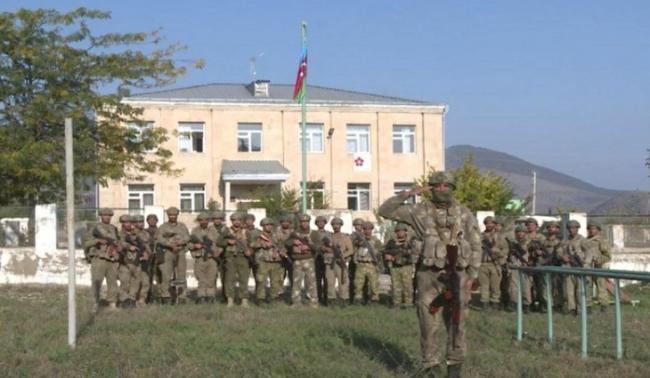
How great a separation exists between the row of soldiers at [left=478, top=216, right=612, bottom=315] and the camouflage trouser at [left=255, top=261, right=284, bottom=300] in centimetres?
353

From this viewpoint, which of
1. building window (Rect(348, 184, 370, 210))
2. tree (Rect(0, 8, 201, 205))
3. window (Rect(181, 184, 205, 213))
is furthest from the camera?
building window (Rect(348, 184, 370, 210))

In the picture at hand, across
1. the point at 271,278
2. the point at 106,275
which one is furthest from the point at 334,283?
the point at 106,275

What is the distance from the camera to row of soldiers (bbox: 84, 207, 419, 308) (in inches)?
602

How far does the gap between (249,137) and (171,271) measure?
26.3 metres

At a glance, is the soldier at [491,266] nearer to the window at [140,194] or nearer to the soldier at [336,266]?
the soldier at [336,266]

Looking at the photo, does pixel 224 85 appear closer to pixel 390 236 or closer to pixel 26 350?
pixel 390 236

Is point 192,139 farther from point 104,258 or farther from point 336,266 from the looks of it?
point 104,258

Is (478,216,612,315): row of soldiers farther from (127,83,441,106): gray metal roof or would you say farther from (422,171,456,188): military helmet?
(127,83,441,106): gray metal roof

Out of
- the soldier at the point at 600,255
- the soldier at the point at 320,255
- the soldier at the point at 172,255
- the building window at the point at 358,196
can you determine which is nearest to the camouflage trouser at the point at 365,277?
the soldier at the point at 320,255

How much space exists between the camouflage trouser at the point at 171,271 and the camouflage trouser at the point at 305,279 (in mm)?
1958

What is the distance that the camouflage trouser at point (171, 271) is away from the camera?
15.4 metres

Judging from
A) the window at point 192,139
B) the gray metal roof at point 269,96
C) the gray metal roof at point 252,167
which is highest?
the gray metal roof at point 269,96

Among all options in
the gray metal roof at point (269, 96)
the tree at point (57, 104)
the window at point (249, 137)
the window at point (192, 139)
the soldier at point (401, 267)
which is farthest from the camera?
the window at point (249, 137)

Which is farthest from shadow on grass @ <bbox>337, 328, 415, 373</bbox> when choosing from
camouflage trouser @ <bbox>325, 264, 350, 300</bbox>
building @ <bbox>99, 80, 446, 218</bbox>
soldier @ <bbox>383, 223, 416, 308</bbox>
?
building @ <bbox>99, 80, 446, 218</bbox>
